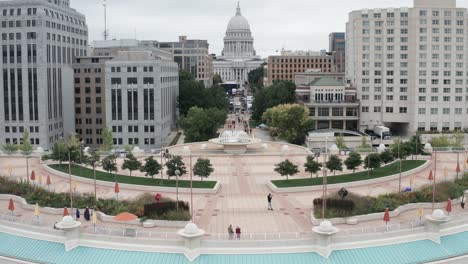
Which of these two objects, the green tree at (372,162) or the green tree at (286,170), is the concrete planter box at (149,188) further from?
the green tree at (372,162)

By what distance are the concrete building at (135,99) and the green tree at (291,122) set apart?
19.4 m

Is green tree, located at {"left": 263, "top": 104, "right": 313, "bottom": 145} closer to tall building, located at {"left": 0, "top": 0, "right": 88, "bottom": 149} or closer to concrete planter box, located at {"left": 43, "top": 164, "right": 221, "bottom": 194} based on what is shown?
tall building, located at {"left": 0, "top": 0, "right": 88, "bottom": 149}

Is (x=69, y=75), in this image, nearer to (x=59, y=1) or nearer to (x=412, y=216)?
(x=59, y=1)

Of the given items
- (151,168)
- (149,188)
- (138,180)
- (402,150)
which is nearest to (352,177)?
(402,150)

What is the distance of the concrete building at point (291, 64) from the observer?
579 ft

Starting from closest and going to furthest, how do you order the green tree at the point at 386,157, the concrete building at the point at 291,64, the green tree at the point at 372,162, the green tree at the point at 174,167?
1. the green tree at the point at 174,167
2. the green tree at the point at 372,162
3. the green tree at the point at 386,157
4. the concrete building at the point at 291,64

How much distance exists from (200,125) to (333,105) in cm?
2558

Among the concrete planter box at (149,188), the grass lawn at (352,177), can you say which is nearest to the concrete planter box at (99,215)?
the concrete planter box at (149,188)

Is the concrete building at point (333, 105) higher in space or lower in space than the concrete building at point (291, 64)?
lower

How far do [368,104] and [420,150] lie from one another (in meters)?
46.8

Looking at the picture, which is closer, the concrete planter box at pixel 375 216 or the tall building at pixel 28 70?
the concrete planter box at pixel 375 216

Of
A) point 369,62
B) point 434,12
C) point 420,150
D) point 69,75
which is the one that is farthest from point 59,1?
point 420,150

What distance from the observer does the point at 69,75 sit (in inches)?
3991

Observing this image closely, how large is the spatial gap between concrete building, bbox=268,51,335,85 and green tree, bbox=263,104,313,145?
8140 cm
